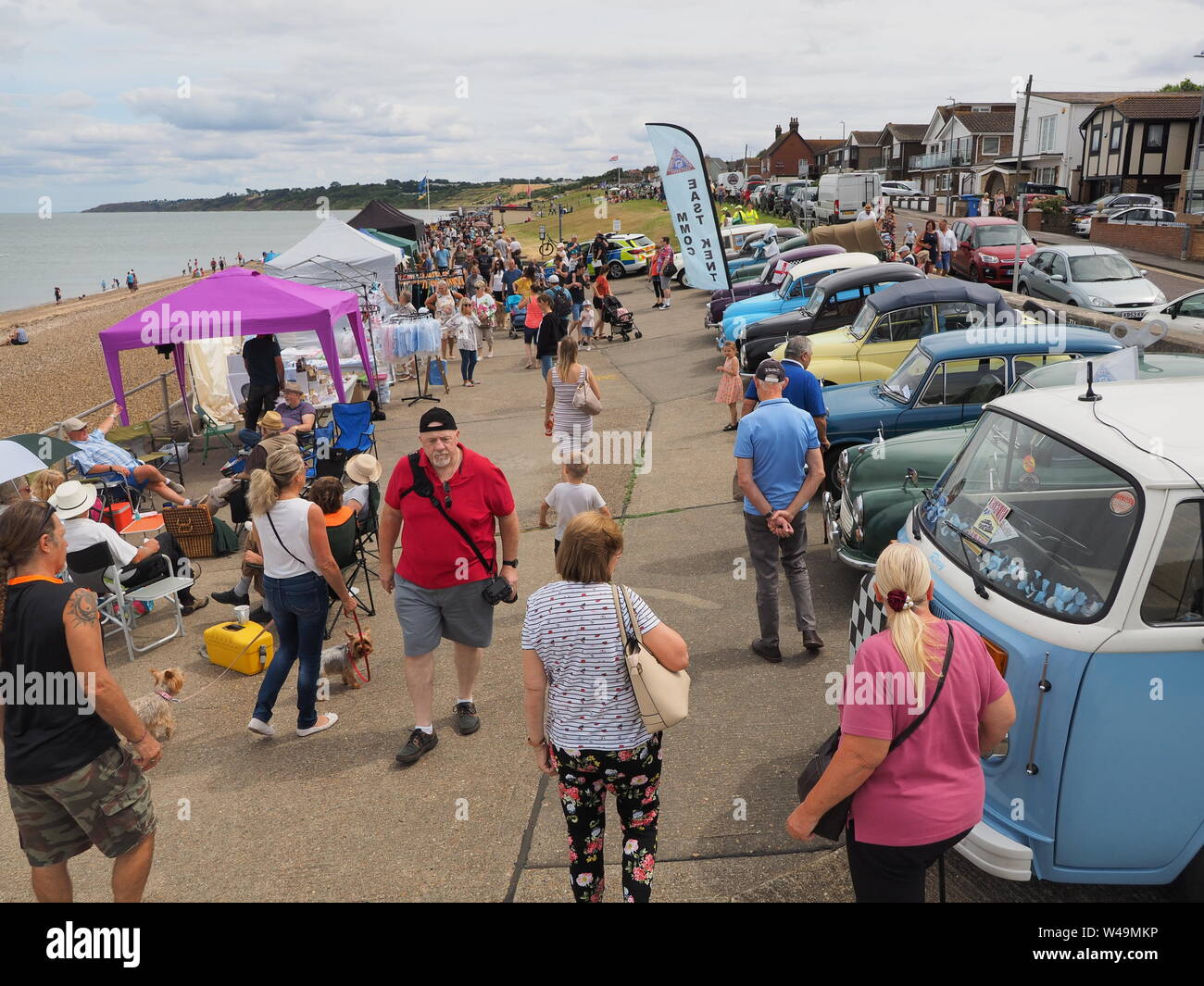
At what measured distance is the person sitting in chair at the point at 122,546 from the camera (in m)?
6.46

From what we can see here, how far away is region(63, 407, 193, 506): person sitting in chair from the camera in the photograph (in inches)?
365

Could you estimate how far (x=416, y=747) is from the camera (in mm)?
5152

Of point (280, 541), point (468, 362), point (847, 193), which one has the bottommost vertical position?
point (468, 362)

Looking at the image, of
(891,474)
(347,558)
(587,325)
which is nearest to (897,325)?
(891,474)

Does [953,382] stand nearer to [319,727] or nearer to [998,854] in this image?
[998,854]

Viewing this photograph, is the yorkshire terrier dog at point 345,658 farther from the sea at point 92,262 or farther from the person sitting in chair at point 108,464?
the sea at point 92,262

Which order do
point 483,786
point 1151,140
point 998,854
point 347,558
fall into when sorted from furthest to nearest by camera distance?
point 1151,140, point 347,558, point 483,786, point 998,854

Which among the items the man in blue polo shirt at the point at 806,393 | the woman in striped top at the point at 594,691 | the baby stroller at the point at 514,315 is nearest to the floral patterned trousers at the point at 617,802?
the woman in striped top at the point at 594,691

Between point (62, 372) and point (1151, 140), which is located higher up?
point (1151, 140)

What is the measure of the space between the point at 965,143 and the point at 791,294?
66918 mm

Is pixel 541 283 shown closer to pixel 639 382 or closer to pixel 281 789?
pixel 639 382

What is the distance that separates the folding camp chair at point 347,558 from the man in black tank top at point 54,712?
3351mm
